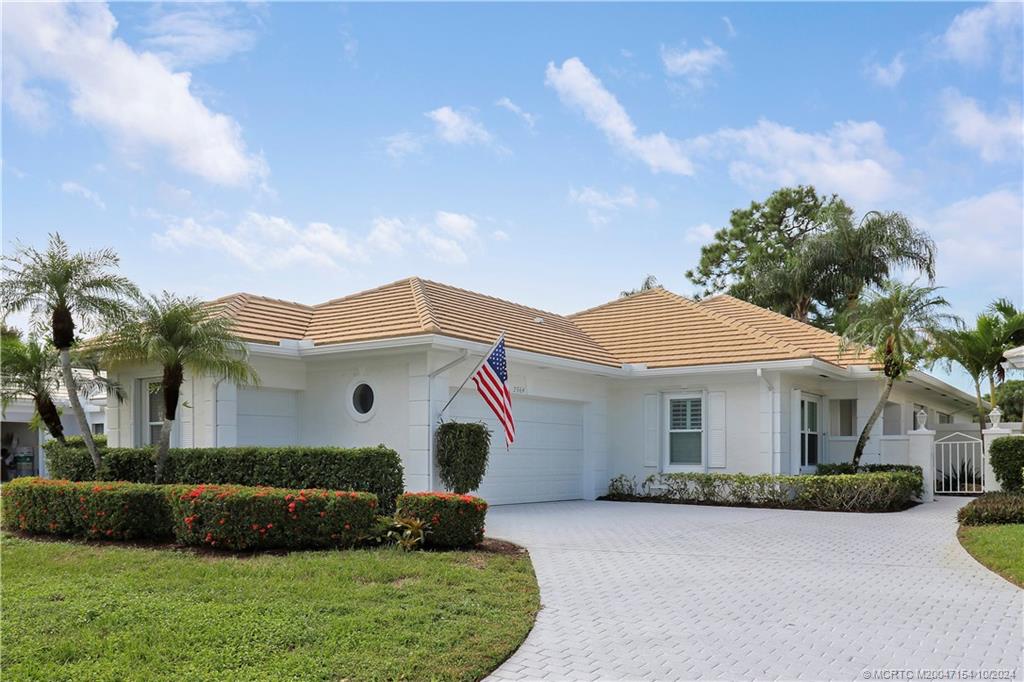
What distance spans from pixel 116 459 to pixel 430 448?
215 inches

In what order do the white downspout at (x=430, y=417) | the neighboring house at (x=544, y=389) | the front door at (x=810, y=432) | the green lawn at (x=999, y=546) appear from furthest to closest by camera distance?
the front door at (x=810, y=432)
the neighboring house at (x=544, y=389)
the white downspout at (x=430, y=417)
the green lawn at (x=999, y=546)

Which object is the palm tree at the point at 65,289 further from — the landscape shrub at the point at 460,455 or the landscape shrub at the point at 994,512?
the landscape shrub at the point at 994,512

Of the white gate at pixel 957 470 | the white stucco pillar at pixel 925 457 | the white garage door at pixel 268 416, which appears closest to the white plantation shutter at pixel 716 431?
the white stucco pillar at pixel 925 457

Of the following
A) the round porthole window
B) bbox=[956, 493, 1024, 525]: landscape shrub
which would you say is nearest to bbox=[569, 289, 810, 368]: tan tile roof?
bbox=[956, 493, 1024, 525]: landscape shrub

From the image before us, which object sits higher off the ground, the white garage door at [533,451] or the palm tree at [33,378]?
the palm tree at [33,378]

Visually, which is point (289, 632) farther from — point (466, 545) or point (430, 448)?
point (430, 448)

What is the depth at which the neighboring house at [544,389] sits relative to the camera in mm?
15797

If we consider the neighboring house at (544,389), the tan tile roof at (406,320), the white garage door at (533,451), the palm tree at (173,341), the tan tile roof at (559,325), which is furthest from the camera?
the white garage door at (533,451)

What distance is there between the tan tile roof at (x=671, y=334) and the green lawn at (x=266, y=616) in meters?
10.0

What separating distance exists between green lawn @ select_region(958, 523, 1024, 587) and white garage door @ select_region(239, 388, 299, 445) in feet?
38.6

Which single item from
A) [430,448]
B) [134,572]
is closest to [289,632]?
[134,572]

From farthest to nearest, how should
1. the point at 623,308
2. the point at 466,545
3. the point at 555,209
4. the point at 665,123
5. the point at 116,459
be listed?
the point at 623,308 → the point at 555,209 → the point at 665,123 → the point at 116,459 → the point at 466,545

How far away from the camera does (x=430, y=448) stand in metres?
15.2

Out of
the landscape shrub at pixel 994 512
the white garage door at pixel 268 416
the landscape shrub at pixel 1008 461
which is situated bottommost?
the landscape shrub at pixel 994 512
